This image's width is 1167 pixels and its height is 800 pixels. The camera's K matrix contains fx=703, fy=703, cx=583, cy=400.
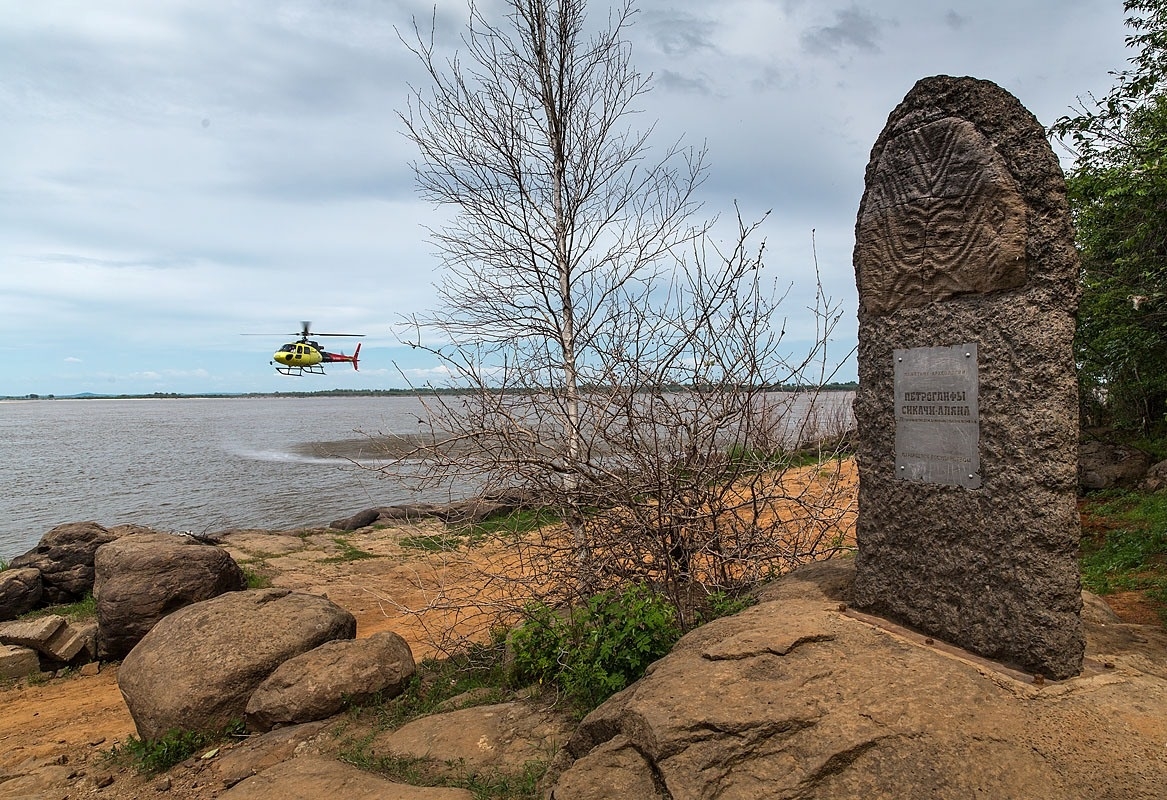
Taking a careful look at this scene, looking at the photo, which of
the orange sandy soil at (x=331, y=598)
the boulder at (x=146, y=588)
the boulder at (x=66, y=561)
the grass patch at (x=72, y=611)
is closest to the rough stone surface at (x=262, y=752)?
the orange sandy soil at (x=331, y=598)

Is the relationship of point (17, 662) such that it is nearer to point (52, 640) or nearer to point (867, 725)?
point (52, 640)

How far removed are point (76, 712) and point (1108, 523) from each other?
11.8m

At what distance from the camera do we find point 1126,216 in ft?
29.1

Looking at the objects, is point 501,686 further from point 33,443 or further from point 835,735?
point 33,443

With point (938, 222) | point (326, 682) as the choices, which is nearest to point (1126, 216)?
point (938, 222)

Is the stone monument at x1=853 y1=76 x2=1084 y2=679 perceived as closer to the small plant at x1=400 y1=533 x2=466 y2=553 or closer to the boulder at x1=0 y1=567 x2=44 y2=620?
the small plant at x1=400 y1=533 x2=466 y2=553

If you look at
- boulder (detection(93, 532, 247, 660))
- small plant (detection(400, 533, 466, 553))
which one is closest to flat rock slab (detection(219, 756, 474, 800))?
small plant (detection(400, 533, 466, 553))

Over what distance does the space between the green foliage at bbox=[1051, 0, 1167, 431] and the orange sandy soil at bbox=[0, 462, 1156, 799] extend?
423 cm

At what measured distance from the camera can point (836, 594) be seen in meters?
4.31

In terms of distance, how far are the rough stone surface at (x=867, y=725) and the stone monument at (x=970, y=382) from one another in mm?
296

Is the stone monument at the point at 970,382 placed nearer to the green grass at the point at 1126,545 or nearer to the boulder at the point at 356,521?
the green grass at the point at 1126,545

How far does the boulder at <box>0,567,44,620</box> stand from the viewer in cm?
956

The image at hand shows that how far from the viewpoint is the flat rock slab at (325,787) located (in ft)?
12.4

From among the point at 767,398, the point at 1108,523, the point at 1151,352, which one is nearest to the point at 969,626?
the point at 767,398
